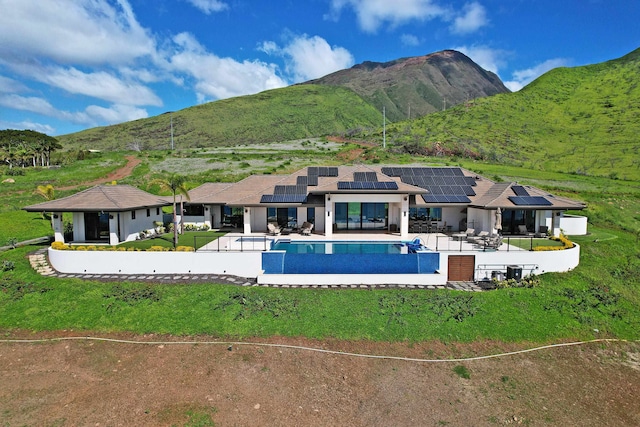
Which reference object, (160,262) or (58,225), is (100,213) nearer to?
(58,225)

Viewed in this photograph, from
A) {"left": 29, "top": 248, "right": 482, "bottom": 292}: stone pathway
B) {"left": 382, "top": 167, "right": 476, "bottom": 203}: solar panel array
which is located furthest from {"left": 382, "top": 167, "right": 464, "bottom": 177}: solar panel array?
{"left": 29, "top": 248, "right": 482, "bottom": 292}: stone pathway

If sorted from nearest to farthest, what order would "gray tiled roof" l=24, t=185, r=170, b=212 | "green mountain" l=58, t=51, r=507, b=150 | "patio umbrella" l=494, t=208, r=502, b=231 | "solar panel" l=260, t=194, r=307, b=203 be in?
1. "gray tiled roof" l=24, t=185, r=170, b=212
2. "patio umbrella" l=494, t=208, r=502, b=231
3. "solar panel" l=260, t=194, r=307, b=203
4. "green mountain" l=58, t=51, r=507, b=150

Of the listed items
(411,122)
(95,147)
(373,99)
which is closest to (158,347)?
(411,122)

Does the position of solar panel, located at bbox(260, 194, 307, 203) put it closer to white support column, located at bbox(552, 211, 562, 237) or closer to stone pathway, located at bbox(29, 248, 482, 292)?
stone pathway, located at bbox(29, 248, 482, 292)

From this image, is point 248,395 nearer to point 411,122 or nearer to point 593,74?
point 411,122

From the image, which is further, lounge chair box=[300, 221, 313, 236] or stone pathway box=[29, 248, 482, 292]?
lounge chair box=[300, 221, 313, 236]

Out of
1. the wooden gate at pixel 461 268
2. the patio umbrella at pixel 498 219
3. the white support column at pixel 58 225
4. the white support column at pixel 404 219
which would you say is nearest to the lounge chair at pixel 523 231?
the patio umbrella at pixel 498 219

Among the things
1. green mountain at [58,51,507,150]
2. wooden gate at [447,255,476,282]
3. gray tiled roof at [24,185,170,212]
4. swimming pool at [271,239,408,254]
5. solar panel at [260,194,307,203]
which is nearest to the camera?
wooden gate at [447,255,476,282]
